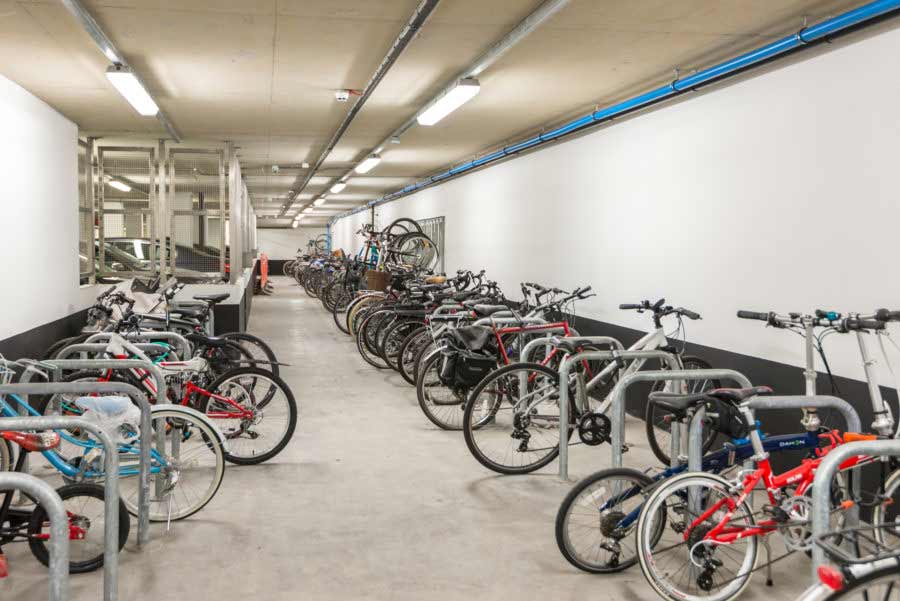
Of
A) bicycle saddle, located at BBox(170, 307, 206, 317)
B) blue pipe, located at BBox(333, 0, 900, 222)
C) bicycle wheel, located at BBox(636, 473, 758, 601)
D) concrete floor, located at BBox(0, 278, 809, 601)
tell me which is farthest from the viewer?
bicycle saddle, located at BBox(170, 307, 206, 317)

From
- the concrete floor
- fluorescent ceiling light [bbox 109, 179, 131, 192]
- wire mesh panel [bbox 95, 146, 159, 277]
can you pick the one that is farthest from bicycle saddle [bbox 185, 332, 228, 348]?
fluorescent ceiling light [bbox 109, 179, 131, 192]

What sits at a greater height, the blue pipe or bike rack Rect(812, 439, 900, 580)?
the blue pipe

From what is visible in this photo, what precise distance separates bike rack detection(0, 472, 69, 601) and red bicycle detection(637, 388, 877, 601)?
5.75 ft

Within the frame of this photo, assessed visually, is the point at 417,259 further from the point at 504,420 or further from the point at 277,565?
the point at 277,565

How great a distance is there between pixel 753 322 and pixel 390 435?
2.45 meters

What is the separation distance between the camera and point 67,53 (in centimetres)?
457

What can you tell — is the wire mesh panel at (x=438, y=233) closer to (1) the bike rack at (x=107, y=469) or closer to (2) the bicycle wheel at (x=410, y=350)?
(2) the bicycle wheel at (x=410, y=350)

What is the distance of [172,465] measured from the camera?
3258 mm

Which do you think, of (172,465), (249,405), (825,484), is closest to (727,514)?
(825,484)

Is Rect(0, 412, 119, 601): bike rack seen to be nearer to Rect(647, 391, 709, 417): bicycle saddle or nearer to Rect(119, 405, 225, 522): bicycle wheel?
Rect(119, 405, 225, 522): bicycle wheel

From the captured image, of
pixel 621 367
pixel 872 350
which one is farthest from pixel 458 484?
pixel 872 350

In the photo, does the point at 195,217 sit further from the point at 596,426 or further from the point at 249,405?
the point at 596,426

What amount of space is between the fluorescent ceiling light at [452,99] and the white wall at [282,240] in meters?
26.4

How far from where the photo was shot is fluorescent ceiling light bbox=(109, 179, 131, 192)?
30.5 feet
